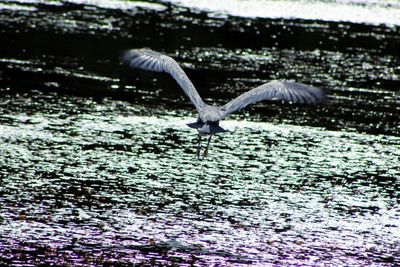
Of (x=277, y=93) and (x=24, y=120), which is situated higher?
(x=277, y=93)

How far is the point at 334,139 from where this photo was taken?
17422mm

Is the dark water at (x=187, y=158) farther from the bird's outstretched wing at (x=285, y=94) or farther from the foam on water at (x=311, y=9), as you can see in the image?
the foam on water at (x=311, y=9)

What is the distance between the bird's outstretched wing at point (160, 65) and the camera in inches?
486

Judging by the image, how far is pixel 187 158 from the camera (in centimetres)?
1524

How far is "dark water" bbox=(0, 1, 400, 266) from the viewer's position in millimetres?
11188

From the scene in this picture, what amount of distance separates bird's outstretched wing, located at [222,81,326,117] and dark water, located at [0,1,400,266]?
4.53ft

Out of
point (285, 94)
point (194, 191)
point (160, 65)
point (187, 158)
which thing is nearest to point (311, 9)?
point (187, 158)

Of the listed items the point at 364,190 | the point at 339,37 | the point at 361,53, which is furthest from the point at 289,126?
the point at 339,37

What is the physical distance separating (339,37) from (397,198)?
55.3 ft

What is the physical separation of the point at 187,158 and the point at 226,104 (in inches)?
120

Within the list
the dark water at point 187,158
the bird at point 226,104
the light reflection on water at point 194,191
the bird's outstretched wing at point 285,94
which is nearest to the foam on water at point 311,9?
the dark water at point 187,158

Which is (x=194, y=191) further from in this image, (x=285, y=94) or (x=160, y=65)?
(x=285, y=94)

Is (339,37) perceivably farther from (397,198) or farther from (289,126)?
(397,198)

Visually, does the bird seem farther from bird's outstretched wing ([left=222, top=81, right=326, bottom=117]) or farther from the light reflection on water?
the light reflection on water
